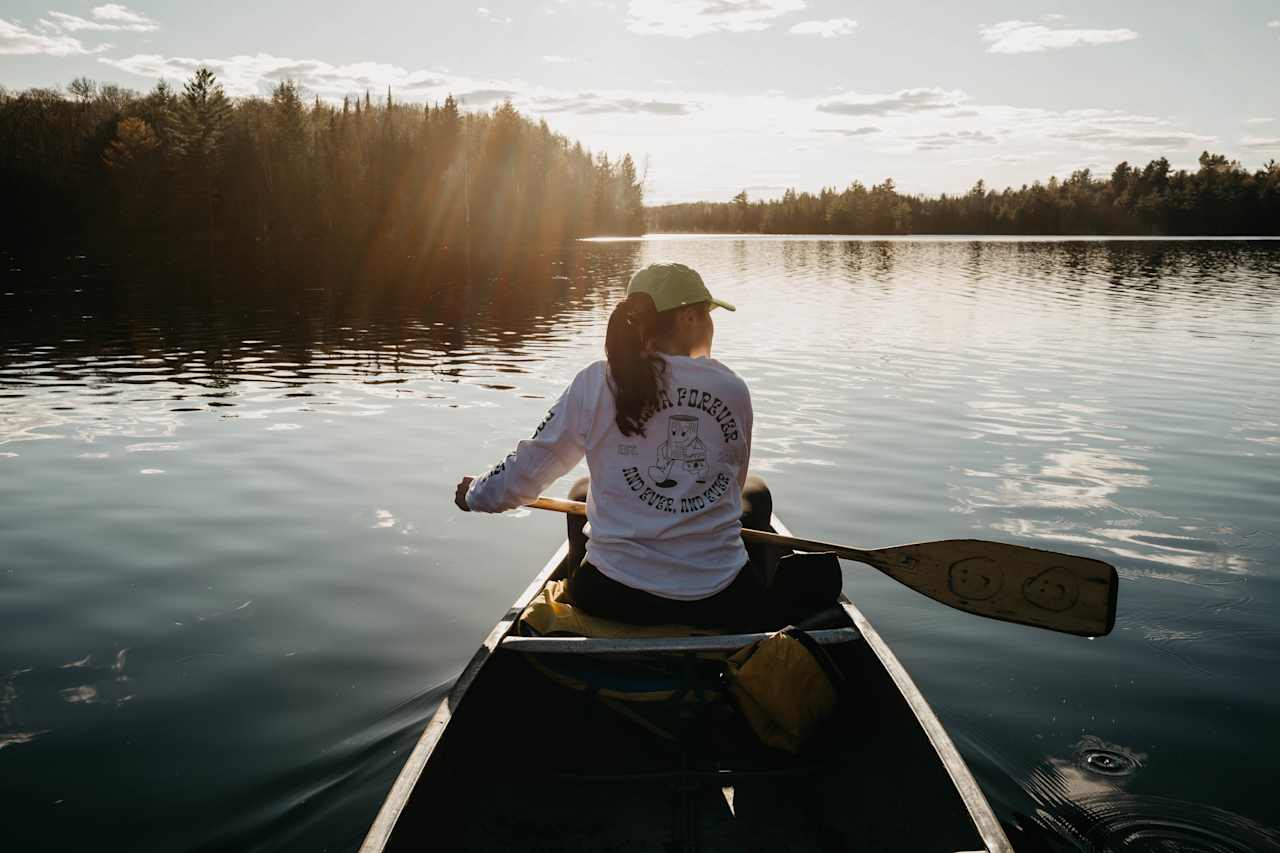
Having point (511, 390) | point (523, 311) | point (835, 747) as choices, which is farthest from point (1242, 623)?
point (523, 311)

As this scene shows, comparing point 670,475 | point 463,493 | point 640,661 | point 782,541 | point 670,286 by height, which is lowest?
point 640,661

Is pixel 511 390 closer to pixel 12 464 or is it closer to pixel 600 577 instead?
pixel 12 464

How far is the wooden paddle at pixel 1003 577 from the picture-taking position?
457 cm

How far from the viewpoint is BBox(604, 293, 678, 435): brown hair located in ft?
12.2

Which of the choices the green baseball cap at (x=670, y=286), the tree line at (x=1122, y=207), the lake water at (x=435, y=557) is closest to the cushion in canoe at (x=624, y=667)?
the lake water at (x=435, y=557)

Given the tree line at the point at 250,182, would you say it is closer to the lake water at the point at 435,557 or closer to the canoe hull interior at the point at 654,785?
the lake water at the point at 435,557

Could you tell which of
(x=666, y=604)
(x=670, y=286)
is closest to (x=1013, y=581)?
(x=666, y=604)

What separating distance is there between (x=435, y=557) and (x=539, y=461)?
3984mm

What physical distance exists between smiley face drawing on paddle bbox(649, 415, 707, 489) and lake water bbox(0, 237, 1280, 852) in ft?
7.01

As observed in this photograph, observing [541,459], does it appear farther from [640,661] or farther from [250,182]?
[250,182]

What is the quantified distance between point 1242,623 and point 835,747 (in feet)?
14.4

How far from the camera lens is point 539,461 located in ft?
13.6

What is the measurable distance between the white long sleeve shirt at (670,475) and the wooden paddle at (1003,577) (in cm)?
112

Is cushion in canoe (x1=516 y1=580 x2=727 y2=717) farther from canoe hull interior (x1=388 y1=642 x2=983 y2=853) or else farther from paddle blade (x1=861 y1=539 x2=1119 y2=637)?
paddle blade (x1=861 y1=539 x2=1119 y2=637)
